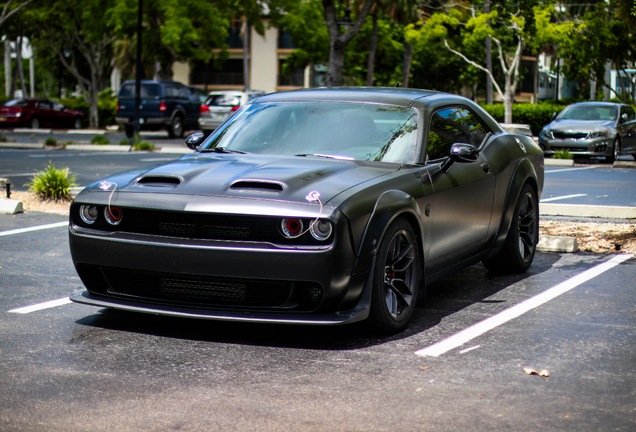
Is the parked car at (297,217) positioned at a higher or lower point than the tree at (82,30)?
lower

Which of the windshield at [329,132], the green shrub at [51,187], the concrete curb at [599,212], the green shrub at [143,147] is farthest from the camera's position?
the green shrub at [143,147]

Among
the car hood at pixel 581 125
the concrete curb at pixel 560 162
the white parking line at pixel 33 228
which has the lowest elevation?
the concrete curb at pixel 560 162

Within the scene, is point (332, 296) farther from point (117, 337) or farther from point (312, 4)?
point (312, 4)

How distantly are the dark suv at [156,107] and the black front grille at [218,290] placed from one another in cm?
2508

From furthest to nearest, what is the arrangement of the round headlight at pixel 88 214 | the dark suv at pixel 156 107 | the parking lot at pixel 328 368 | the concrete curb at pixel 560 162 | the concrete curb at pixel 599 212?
1. the dark suv at pixel 156 107
2. the concrete curb at pixel 560 162
3. the concrete curb at pixel 599 212
4. the round headlight at pixel 88 214
5. the parking lot at pixel 328 368

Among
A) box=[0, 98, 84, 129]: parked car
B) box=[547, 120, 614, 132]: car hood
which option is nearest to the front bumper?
box=[547, 120, 614, 132]: car hood

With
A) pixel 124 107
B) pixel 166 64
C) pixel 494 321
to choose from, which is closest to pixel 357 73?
pixel 166 64

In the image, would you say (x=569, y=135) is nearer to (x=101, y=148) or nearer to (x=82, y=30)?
(x=101, y=148)

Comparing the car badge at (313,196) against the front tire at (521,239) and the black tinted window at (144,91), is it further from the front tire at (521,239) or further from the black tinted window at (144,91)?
the black tinted window at (144,91)

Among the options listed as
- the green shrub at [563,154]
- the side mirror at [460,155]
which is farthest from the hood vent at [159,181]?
the green shrub at [563,154]

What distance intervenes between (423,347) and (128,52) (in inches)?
2209

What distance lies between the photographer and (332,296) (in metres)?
4.71

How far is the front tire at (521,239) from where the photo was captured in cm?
715

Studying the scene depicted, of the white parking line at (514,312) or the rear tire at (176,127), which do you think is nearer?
the white parking line at (514,312)
